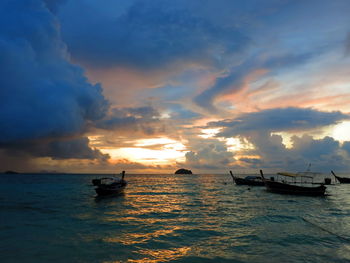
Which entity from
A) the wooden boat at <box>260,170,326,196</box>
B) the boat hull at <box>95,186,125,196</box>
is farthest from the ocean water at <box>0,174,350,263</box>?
the wooden boat at <box>260,170,326,196</box>

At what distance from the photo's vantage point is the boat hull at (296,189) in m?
47.4

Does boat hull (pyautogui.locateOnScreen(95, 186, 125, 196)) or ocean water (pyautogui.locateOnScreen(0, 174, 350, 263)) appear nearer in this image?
ocean water (pyautogui.locateOnScreen(0, 174, 350, 263))

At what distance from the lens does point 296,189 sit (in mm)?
49031

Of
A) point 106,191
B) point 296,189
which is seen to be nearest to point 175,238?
point 106,191

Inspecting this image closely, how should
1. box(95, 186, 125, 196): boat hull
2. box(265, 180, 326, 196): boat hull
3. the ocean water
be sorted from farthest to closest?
1. box(265, 180, 326, 196): boat hull
2. box(95, 186, 125, 196): boat hull
3. the ocean water

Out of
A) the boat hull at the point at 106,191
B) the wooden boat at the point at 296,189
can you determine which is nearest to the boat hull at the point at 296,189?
the wooden boat at the point at 296,189

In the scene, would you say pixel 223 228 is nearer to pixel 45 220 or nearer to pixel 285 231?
pixel 285 231

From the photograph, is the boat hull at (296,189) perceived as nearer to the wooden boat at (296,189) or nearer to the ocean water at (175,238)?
the wooden boat at (296,189)

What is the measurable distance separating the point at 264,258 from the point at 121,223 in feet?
47.5

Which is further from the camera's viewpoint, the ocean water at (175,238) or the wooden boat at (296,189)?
the wooden boat at (296,189)

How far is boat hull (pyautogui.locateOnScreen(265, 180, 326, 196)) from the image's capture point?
47.4 meters

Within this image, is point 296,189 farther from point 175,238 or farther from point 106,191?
point 175,238

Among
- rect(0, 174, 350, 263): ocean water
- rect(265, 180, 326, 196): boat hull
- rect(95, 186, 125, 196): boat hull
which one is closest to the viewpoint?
rect(0, 174, 350, 263): ocean water

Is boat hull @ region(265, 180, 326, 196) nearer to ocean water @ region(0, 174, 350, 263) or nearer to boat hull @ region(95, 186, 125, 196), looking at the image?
ocean water @ region(0, 174, 350, 263)
